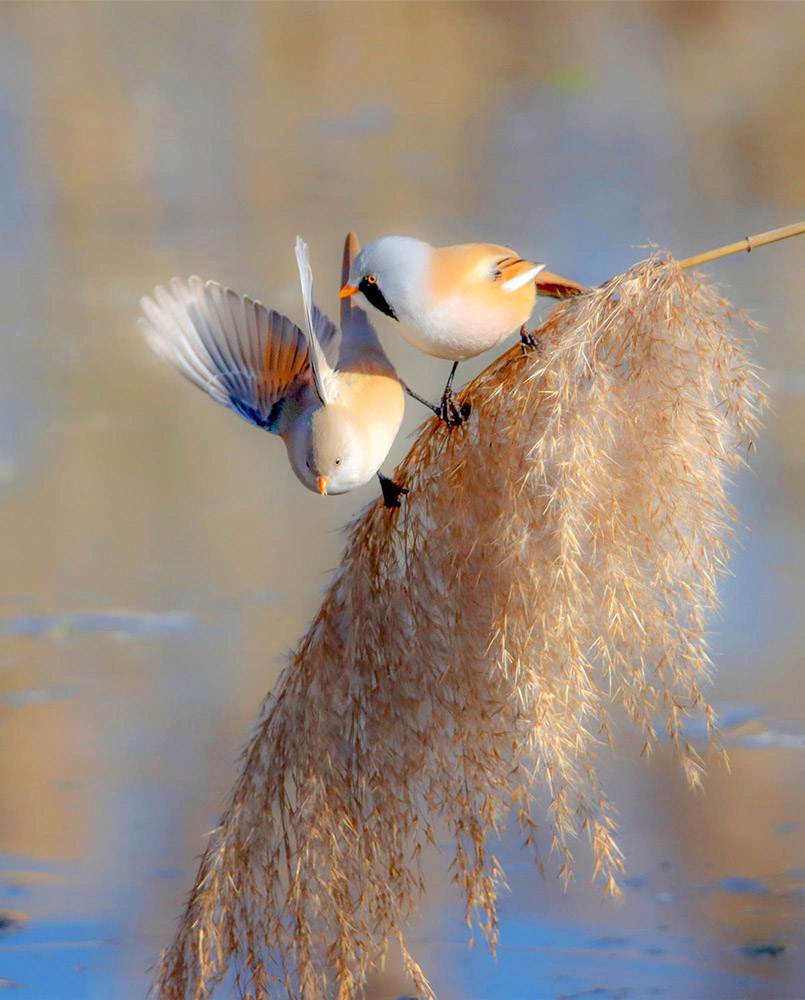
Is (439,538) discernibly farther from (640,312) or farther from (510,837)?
(510,837)

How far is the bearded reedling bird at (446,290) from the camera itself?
544mm

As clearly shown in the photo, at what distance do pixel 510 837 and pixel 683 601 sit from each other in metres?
0.54

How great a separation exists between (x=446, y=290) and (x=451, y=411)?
0.10m

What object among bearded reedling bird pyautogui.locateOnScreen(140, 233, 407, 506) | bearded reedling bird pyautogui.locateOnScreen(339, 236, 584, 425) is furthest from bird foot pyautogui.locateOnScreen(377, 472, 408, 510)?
bearded reedling bird pyautogui.locateOnScreen(339, 236, 584, 425)

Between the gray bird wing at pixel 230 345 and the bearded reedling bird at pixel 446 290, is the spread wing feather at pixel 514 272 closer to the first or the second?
the bearded reedling bird at pixel 446 290

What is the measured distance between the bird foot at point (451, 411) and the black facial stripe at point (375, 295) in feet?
0.24

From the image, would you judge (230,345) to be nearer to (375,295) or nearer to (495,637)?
(375,295)

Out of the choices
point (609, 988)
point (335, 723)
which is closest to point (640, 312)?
point (335, 723)

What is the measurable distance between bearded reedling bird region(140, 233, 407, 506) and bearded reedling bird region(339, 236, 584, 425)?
0.04 metres

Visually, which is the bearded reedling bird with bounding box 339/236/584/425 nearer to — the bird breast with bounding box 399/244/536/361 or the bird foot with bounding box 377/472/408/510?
the bird breast with bounding box 399/244/536/361

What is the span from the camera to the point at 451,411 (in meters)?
0.64

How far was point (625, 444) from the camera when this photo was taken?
658 mm

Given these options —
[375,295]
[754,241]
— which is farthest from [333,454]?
[754,241]

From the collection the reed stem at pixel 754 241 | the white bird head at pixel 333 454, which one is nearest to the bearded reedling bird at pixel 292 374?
the white bird head at pixel 333 454
